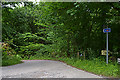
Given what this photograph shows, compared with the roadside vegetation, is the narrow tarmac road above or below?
below

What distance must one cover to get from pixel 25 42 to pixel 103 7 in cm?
1546

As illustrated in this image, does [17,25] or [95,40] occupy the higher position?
[17,25]

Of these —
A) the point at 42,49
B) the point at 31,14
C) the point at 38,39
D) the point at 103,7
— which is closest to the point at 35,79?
the point at 103,7

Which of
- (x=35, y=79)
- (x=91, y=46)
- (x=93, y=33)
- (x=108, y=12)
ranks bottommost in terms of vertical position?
(x=35, y=79)

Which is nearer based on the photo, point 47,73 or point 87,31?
point 47,73

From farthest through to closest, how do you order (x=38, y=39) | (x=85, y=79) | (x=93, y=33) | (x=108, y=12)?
(x=38, y=39) → (x=93, y=33) → (x=108, y=12) → (x=85, y=79)

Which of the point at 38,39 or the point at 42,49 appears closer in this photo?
the point at 42,49

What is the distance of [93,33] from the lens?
948 centimetres

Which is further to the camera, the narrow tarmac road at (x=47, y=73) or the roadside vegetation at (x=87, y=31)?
the roadside vegetation at (x=87, y=31)

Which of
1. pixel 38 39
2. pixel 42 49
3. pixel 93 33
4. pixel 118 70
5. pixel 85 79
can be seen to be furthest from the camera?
pixel 38 39

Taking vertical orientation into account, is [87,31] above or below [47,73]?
above

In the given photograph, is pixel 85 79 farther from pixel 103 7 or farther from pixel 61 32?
pixel 61 32

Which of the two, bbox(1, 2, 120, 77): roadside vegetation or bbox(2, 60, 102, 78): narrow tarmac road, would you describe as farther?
bbox(1, 2, 120, 77): roadside vegetation

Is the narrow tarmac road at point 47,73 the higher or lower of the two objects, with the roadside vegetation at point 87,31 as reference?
lower
